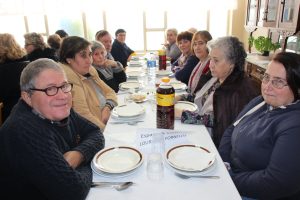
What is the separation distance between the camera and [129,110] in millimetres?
1637

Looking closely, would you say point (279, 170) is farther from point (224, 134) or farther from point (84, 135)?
point (84, 135)

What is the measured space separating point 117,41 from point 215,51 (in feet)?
9.94

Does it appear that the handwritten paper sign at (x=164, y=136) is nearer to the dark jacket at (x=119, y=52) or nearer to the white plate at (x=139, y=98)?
the white plate at (x=139, y=98)

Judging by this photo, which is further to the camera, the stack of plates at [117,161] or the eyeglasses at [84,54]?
the eyeglasses at [84,54]

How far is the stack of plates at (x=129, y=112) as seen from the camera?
154 centimetres

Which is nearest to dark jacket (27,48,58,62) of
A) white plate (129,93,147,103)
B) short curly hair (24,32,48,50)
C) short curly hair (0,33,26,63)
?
short curly hair (24,32,48,50)

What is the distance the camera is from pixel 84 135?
126 centimetres

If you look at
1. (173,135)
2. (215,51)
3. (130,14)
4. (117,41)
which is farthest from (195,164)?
(130,14)

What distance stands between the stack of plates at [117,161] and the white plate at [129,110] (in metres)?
0.41

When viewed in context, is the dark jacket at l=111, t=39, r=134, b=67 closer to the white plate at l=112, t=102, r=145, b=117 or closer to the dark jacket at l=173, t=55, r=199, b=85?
the dark jacket at l=173, t=55, r=199, b=85

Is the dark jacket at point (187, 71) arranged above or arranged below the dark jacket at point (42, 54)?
below

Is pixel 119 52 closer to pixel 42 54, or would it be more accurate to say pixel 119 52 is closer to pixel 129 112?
pixel 42 54

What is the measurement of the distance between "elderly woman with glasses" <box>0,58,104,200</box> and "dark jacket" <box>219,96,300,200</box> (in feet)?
2.23

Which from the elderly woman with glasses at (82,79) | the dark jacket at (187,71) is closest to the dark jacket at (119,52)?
the dark jacket at (187,71)
